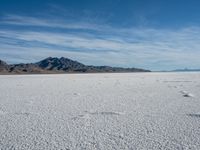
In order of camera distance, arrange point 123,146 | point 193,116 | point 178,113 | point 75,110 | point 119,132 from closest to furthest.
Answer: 1. point 123,146
2. point 119,132
3. point 193,116
4. point 178,113
5. point 75,110

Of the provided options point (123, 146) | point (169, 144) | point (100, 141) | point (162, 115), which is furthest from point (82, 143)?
point (162, 115)

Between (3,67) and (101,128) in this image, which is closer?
(101,128)

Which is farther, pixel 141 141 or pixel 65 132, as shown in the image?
pixel 65 132

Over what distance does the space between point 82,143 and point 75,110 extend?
2227mm

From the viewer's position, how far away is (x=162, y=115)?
4.83m

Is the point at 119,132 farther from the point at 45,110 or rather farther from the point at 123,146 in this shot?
the point at 45,110

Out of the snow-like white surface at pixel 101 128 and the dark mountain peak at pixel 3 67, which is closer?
the snow-like white surface at pixel 101 128

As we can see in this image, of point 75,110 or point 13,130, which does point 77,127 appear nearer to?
point 13,130

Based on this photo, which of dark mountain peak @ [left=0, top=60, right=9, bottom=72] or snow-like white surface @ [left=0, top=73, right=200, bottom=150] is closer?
snow-like white surface @ [left=0, top=73, right=200, bottom=150]

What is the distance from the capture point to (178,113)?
5.00m

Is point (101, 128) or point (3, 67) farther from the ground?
point (101, 128)

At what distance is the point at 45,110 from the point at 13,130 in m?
1.63

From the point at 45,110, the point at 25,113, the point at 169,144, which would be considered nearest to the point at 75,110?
the point at 45,110

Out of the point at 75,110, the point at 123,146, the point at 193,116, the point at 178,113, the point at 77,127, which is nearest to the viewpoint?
the point at 123,146
